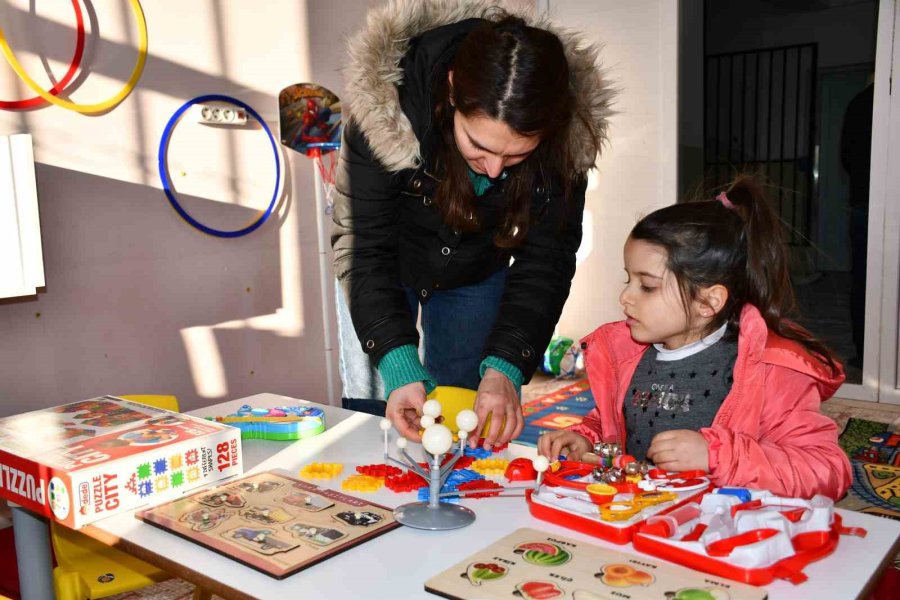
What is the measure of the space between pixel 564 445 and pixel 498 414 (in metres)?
0.12

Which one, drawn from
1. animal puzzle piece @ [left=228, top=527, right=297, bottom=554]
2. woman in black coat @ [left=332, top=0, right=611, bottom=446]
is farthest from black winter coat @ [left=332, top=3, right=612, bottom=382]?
Answer: animal puzzle piece @ [left=228, top=527, right=297, bottom=554]

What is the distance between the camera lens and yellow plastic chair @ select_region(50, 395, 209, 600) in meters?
1.30

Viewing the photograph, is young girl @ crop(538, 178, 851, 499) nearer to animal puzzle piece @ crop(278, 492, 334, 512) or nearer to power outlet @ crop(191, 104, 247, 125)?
animal puzzle piece @ crop(278, 492, 334, 512)

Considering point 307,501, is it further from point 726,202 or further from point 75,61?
point 75,61

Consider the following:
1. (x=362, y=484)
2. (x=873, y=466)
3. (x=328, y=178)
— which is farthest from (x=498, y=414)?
(x=328, y=178)

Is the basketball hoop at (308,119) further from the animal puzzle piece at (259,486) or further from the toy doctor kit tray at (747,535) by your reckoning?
the toy doctor kit tray at (747,535)

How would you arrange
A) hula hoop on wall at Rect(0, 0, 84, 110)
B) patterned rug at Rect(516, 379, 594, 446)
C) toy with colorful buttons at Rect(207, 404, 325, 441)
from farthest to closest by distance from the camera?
patterned rug at Rect(516, 379, 594, 446) < hula hoop on wall at Rect(0, 0, 84, 110) < toy with colorful buttons at Rect(207, 404, 325, 441)

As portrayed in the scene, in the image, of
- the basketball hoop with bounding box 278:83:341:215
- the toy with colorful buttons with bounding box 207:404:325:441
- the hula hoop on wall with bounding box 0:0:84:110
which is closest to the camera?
the toy with colorful buttons with bounding box 207:404:325:441

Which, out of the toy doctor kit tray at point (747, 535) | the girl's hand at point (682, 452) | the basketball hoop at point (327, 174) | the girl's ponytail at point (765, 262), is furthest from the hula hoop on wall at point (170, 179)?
the toy doctor kit tray at point (747, 535)

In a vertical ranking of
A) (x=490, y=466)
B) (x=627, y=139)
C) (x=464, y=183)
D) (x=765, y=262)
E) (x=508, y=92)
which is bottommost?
→ (x=490, y=466)

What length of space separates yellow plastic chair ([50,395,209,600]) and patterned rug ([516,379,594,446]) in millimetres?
1850

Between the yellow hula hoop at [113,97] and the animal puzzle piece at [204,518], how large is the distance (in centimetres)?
169

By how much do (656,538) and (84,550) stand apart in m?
1.04

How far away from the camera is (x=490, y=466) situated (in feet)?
3.91
